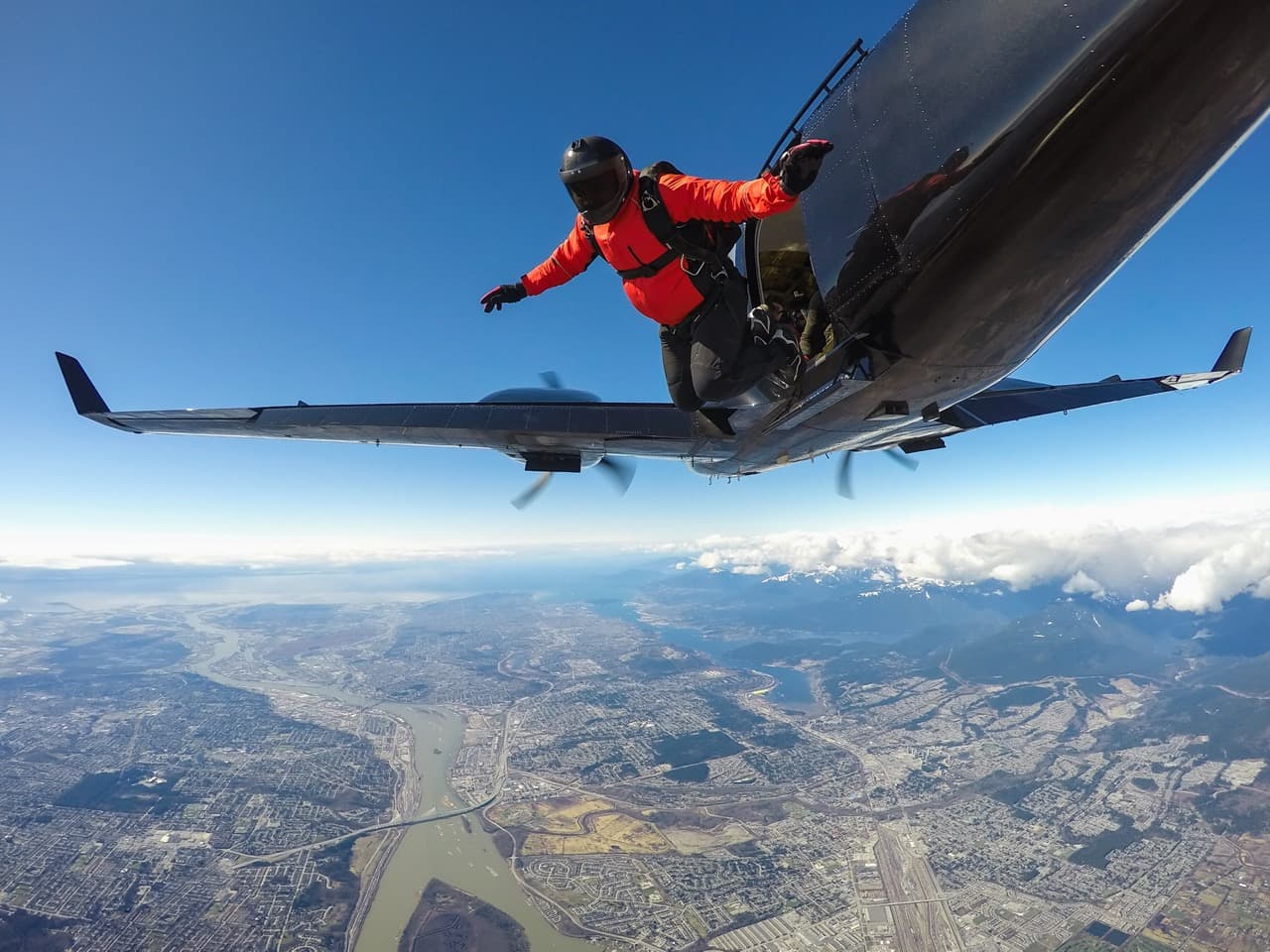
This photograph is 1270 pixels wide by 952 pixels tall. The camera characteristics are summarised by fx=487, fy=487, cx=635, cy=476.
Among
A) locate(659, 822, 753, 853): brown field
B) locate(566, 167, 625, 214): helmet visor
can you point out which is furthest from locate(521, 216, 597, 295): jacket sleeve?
locate(659, 822, 753, 853): brown field

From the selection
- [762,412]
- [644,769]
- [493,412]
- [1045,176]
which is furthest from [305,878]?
[1045,176]

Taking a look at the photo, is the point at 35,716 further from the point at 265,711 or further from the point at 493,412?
the point at 493,412

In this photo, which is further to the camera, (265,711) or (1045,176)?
(265,711)

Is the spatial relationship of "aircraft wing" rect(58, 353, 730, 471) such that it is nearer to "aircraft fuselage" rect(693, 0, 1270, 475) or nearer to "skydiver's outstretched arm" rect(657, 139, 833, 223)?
"aircraft fuselage" rect(693, 0, 1270, 475)

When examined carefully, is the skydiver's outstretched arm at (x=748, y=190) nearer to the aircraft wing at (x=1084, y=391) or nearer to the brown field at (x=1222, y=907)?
the aircraft wing at (x=1084, y=391)

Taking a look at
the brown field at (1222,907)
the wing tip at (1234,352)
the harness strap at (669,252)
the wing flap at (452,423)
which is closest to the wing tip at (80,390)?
the wing flap at (452,423)

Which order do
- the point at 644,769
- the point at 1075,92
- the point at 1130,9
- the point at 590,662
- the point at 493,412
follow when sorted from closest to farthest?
the point at 1130,9 → the point at 1075,92 → the point at 493,412 → the point at 644,769 → the point at 590,662
